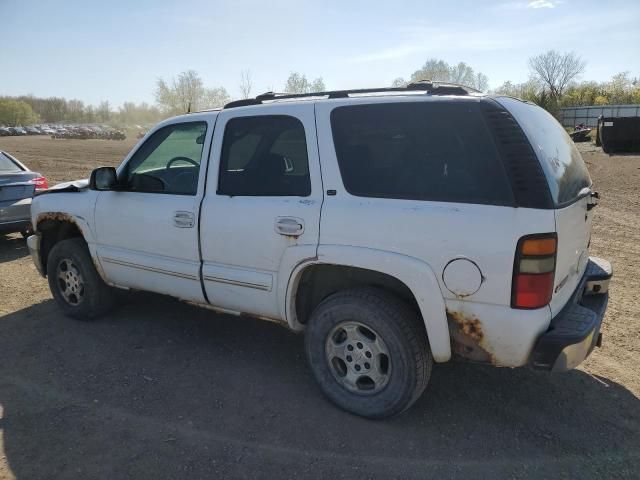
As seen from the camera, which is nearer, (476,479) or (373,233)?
(476,479)

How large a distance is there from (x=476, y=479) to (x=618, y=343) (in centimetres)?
223

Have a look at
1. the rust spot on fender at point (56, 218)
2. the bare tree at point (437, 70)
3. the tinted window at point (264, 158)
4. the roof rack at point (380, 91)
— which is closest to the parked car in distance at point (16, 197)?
the rust spot on fender at point (56, 218)

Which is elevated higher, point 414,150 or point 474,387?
point 414,150

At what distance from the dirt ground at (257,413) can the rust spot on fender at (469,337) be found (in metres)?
0.56

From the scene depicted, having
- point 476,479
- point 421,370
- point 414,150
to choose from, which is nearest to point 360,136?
point 414,150

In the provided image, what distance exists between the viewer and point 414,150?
9.36 feet

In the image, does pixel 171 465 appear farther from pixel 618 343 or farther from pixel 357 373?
pixel 618 343

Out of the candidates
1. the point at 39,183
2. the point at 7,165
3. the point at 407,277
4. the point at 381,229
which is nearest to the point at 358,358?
Result: the point at 407,277

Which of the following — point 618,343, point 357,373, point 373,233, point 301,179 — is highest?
point 301,179

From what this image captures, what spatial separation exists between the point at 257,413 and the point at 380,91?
7.27 feet

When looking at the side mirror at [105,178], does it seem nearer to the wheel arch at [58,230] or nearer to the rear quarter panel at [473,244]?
the wheel arch at [58,230]

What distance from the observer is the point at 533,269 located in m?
2.51

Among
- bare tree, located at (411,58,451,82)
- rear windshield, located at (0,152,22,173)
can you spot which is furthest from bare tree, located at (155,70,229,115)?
rear windshield, located at (0,152,22,173)

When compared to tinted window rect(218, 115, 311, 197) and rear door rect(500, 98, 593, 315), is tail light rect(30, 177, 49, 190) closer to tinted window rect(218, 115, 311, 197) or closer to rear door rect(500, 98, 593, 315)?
tinted window rect(218, 115, 311, 197)
